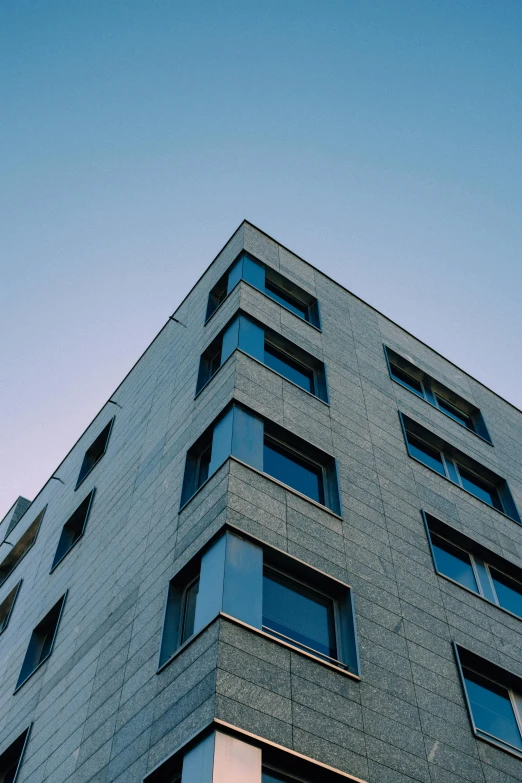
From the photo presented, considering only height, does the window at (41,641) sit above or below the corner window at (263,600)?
above

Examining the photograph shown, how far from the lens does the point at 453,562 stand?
1998 centimetres

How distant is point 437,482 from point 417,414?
3.18 meters

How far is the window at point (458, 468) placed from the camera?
2369cm

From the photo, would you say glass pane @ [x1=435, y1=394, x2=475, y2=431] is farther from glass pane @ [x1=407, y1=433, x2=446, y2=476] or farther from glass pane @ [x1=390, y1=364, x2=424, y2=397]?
glass pane @ [x1=407, y1=433, x2=446, y2=476]

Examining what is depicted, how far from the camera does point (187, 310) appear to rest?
26.6 metres

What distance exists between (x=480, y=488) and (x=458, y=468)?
1178 millimetres

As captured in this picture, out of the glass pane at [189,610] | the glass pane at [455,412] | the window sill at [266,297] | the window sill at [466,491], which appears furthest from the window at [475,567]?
the glass pane at [455,412]

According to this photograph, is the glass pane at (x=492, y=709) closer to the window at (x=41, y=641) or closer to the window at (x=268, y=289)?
the window at (x=268, y=289)

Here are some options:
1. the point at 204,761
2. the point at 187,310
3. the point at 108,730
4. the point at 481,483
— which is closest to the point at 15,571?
the point at 187,310

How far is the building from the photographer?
1250 centimetres

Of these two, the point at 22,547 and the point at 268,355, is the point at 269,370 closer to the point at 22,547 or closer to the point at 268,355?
the point at 268,355

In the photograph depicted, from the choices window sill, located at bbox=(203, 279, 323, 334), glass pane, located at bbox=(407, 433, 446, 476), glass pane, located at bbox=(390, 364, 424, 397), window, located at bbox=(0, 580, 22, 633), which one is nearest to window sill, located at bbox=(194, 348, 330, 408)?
window sill, located at bbox=(203, 279, 323, 334)

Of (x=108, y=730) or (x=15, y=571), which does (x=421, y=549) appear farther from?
(x=15, y=571)

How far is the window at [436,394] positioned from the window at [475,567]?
6.49 meters
